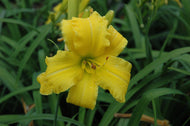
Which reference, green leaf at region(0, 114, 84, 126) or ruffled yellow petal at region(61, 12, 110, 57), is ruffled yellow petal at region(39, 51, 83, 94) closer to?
ruffled yellow petal at region(61, 12, 110, 57)

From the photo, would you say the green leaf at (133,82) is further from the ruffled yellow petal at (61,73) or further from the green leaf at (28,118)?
the ruffled yellow petal at (61,73)

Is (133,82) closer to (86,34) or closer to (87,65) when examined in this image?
(87,65)

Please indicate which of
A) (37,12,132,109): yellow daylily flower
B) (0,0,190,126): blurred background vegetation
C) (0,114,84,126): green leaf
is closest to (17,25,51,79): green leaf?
(0,0,190,126): blurred background vegetation

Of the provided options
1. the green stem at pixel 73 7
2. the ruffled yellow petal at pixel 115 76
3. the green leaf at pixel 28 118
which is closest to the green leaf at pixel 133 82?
the green leaf at pixel 28 118

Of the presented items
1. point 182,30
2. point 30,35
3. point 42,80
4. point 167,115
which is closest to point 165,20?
point 182,30

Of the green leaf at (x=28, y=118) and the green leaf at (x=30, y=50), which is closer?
the green leaf at (x=28, y=118)
